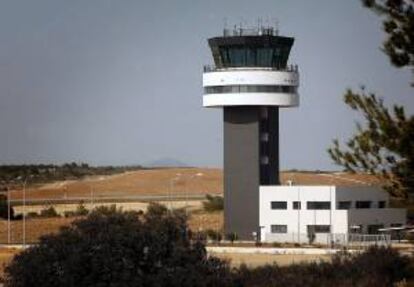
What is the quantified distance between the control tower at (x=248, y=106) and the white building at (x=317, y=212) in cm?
137

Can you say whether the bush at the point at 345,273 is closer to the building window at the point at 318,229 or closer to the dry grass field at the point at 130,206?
the dry grass field at the point at 130,206

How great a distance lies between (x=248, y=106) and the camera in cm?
9600

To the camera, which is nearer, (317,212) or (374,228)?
(317,212)

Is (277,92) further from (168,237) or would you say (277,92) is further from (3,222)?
(168,237)

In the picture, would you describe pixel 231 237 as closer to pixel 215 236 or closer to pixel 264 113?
pixel 215 236

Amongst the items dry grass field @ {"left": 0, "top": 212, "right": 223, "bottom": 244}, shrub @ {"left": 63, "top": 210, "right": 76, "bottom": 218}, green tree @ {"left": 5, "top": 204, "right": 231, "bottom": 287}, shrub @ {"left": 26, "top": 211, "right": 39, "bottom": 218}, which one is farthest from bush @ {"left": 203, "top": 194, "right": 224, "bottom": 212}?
green tree @ {"left": 5, "top": 204, "right": 231, "bottom": 287}

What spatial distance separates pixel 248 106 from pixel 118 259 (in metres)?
60.0

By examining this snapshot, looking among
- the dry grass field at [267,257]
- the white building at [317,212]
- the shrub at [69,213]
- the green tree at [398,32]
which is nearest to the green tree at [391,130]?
the green tree at [398,32]

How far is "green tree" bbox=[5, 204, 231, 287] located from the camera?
120 feet

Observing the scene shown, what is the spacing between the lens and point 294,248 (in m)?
86.1

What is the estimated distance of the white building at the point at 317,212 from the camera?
306 feet

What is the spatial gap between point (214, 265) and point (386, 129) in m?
9.83

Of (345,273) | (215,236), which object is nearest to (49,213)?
(215,236)

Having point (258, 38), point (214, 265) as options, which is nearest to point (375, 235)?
point (258, 38)
